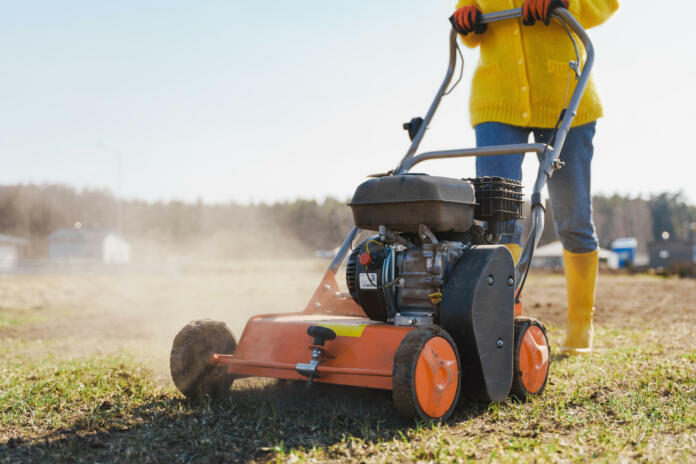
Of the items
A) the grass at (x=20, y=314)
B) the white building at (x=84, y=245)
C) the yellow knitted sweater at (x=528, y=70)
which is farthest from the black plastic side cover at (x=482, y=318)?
the white building at (x=84, y=245)

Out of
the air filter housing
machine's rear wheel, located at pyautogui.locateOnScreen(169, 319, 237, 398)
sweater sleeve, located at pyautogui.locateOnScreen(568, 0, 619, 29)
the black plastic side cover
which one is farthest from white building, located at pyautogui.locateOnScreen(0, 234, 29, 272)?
the black plastic side cover

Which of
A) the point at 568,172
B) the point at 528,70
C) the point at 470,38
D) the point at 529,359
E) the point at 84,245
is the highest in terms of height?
the point at 470,38

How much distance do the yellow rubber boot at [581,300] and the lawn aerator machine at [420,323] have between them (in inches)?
45.9

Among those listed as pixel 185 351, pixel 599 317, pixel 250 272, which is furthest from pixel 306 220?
pixel 185 351

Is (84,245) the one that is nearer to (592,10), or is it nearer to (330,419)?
(592,10)

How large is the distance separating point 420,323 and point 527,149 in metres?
0.96

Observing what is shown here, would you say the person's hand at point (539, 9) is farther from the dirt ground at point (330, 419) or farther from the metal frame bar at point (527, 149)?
the dirt ground at point (330, 419)

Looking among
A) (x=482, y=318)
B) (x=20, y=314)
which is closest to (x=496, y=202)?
(x=482, y=318)

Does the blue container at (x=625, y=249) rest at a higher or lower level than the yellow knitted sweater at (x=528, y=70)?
lower

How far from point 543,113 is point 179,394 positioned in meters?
2.35

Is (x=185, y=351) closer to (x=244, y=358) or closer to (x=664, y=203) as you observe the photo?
(x=244, y=358)

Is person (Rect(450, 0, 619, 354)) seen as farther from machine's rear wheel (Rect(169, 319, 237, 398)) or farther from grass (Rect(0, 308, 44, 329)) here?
grass (Rect(0, 308, 44, 329))

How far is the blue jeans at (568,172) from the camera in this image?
3.32 metres

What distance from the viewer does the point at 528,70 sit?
134 inches
